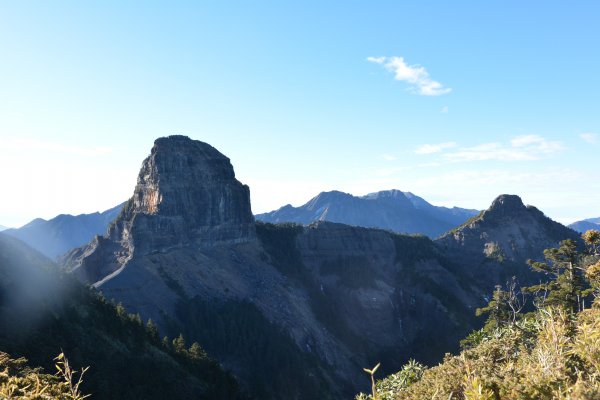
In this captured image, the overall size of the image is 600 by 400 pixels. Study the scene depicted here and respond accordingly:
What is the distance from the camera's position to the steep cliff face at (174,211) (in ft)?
495

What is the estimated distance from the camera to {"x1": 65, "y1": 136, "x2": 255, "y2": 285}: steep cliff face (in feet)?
495

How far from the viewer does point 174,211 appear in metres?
161

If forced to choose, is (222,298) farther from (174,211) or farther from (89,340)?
(89,340)

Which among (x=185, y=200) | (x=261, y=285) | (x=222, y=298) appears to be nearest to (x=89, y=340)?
(x=222, y=298)

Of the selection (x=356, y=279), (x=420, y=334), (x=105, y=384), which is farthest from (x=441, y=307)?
(x=105, y=384)

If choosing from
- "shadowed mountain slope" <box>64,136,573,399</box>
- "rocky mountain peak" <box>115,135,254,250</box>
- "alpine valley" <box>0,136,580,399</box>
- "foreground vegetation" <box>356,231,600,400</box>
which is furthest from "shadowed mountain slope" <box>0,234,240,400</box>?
"rocky mountain peak" <box>115,135,254,250</box>

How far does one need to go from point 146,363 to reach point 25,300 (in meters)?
20.3

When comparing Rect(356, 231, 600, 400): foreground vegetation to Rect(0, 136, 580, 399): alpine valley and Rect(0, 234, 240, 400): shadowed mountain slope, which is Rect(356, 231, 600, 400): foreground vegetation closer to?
Rect(0, 234, 240, 400): shadowed mountain slope

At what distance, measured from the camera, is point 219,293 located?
463ft

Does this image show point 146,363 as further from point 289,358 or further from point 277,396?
point 289,358

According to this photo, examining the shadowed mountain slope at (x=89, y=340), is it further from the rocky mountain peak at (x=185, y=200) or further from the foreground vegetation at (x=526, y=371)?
the rocky mountain peak at (x=185, y=200)

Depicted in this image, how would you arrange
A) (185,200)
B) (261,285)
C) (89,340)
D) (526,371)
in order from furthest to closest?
(185,200) → (261,285) → (89,340) → (526,371)

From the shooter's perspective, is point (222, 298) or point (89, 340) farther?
point (222, 298)

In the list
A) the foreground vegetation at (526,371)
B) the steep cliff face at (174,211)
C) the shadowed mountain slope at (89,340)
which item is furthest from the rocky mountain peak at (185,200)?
the foreground vegetation at (526,371)
